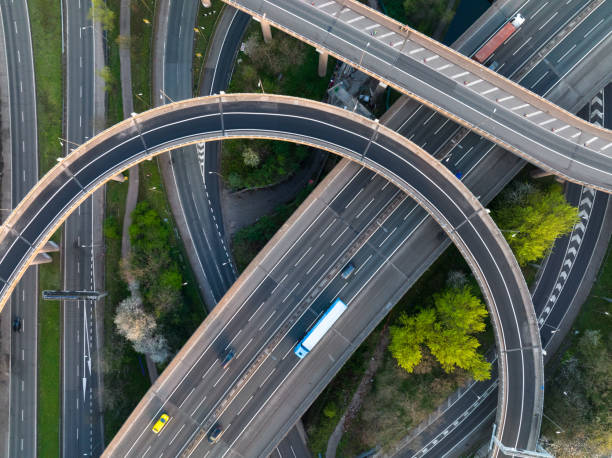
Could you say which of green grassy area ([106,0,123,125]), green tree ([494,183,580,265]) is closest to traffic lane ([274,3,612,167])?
green tree ([494,183,580,265])

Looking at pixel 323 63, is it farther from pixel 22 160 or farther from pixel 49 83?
pixel 22 160

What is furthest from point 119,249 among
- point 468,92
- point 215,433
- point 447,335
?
point 468,92

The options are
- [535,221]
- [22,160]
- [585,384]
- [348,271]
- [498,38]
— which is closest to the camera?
[535,221]

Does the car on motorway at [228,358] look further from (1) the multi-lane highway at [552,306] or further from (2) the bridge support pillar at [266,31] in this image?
(2) the bridge support pillar at [266,31]

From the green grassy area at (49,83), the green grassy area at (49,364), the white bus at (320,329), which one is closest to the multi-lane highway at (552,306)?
the white bus at (320,329)

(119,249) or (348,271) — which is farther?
(119,249)

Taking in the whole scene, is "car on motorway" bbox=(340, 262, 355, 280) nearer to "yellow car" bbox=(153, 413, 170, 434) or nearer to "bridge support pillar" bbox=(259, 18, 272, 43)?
"yellow car" bbox=(153, 413, 170, 434)

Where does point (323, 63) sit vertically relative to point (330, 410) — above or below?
above
